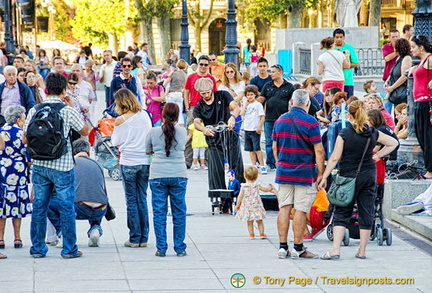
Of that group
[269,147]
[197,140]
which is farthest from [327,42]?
[197,140]

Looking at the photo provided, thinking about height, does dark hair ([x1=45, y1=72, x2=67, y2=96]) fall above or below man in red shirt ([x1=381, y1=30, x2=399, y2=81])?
above

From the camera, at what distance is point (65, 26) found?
81.0 metres

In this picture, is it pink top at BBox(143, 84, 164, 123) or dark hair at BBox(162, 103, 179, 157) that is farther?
pink top at BBox(143, 84, 164, 123)

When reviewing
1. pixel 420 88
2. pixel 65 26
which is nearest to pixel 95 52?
pixel 65 26

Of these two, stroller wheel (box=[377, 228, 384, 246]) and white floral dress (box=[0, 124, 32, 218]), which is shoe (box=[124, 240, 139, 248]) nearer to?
white floral dress (box=[0, 124, 32, 218])

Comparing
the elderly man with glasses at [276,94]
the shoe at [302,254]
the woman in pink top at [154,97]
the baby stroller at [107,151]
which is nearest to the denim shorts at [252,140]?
the elderly man with glasses at [276,94]

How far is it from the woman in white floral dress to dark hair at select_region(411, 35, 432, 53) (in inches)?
Answer: 213

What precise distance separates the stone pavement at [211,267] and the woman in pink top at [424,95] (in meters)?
1.89

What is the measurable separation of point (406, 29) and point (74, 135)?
31.5 feet

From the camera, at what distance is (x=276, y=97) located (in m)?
15.4

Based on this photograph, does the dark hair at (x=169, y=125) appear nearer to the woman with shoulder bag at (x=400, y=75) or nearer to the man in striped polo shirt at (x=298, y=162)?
the man in striped polo shirt at (x=298, y=162)

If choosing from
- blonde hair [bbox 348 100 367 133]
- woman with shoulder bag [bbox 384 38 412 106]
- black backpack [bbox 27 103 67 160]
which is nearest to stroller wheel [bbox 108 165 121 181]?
woman with shoulder bag [bbox 384 38 412 106]

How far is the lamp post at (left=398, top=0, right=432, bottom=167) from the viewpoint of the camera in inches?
499

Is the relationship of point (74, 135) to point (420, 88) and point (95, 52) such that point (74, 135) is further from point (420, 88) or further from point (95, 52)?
point (95, 52)
